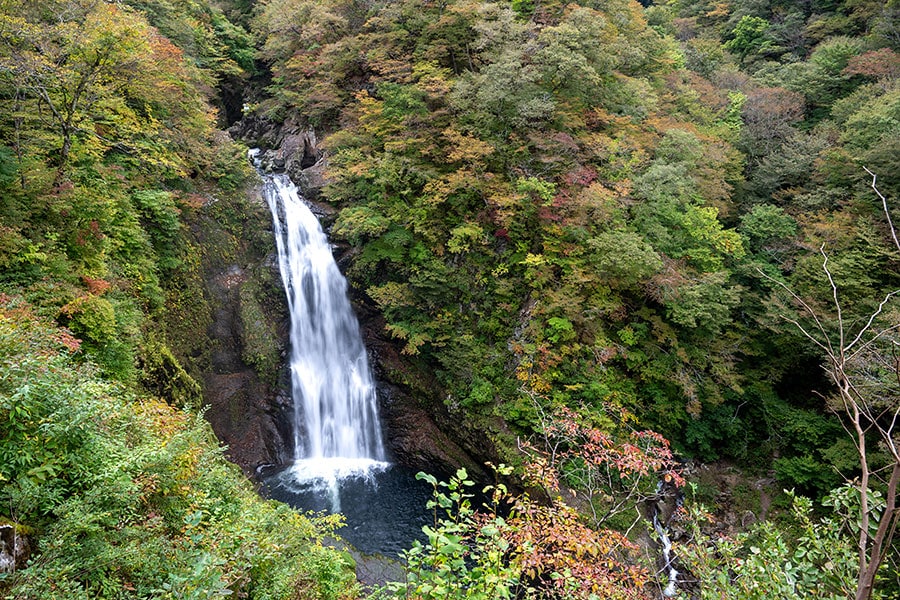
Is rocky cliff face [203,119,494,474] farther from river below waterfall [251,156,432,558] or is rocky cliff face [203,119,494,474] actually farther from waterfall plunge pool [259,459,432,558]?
waterfall plunge pool [259,459,432,558]

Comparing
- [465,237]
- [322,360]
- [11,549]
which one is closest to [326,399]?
[322,360]

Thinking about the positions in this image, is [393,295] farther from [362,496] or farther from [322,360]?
[362,496]

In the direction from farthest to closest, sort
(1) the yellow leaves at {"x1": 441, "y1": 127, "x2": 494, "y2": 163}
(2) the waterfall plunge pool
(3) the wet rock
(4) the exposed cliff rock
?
1. (4) the exposed cliff rock
2. (1) the yellow leaves at {"x1": 441, "y1": 127, "x2": 494, "y2": 163}
3. (2) the waterfall plunge pool
4. (3) the wet rock

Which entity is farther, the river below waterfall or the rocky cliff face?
the rocky cliff face

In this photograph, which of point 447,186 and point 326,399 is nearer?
point 447,186

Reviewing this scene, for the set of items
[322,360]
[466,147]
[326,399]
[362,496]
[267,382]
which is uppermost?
[466,147]

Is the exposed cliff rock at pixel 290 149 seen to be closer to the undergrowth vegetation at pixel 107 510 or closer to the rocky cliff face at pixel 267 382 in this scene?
the rocky cliff face at pixel 267 382

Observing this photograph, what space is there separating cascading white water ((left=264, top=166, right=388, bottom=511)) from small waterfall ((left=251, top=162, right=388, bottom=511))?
3 cm

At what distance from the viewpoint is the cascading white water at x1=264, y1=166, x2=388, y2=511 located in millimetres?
13711

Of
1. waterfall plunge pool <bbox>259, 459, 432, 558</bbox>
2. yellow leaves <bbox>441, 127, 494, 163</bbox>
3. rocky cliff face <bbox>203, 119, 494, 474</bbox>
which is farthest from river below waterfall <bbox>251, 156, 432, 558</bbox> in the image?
yellow leaves <bbox>441, 127, 494, 163</bbox>

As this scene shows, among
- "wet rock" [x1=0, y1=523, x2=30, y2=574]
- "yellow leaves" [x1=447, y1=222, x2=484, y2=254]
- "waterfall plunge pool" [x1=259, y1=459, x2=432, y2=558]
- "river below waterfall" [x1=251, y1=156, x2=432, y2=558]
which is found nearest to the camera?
"wet rock" [x1=0, y1=523, x2=30, y2=574]

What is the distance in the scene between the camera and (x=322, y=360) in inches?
567

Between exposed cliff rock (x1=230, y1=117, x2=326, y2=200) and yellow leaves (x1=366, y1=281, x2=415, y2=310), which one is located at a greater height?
exposed cliff rock (x1=230, y1=117, x2=326, y2=200)

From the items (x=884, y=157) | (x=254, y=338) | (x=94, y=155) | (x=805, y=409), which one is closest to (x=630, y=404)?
(x=805, y=409)
